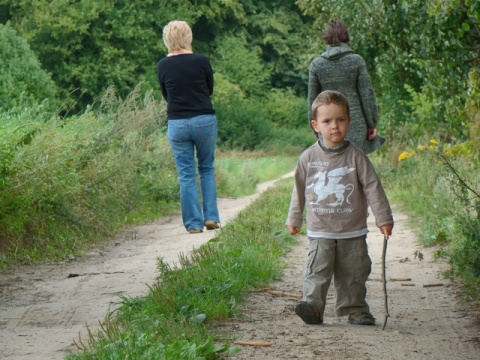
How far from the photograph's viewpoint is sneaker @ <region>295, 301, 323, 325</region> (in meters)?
6.13

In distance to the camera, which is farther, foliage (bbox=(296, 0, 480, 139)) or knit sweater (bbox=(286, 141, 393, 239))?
foliage (bbox=(296, 0, 480, 139))

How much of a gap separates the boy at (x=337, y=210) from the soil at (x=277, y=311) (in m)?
0.18

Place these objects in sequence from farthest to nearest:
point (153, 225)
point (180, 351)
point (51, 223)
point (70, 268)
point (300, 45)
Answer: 1. point (300, 45)
2. point (153, 225)
3. point (51, 223)
4. point (70, 268)
5. point (180, 351)

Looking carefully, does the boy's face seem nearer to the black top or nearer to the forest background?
the forest background

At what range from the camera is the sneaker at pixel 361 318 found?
625 centimetres

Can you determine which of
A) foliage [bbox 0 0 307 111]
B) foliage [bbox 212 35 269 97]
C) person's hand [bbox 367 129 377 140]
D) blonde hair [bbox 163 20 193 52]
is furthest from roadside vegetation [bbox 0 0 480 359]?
foliage [bbox 212 35 269 97]

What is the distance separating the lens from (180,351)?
16.5ft

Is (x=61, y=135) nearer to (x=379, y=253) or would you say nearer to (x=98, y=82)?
(x=379, y=253)

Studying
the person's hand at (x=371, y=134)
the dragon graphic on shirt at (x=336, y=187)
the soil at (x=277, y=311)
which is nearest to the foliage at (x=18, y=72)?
the soil at (x=277, y=311)

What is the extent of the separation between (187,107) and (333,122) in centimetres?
433

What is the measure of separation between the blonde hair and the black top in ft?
0.38

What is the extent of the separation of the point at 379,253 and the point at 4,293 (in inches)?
136

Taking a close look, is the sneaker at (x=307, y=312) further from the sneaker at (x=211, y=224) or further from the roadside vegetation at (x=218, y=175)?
the sneaker at (x=211, y=224)

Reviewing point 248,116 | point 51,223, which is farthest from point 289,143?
point 51,223
